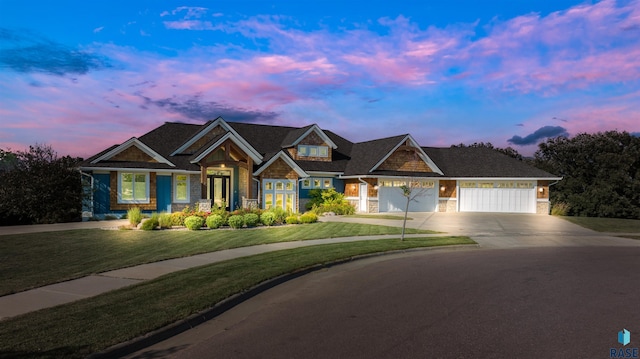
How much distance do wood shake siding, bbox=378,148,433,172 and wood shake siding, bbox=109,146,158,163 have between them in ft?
57.1

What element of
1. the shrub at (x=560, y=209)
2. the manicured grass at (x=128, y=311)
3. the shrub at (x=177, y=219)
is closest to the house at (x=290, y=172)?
the shrub at (x=560, y=209)

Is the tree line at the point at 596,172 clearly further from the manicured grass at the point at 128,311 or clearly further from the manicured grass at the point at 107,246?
the manicured grass at the point at 128,311

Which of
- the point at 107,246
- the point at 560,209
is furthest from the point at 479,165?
the point at 107,246

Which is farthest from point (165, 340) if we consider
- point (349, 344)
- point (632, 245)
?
point (632, 245)

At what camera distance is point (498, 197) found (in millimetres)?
36312

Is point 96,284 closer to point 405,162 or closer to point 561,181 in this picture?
point 405,162

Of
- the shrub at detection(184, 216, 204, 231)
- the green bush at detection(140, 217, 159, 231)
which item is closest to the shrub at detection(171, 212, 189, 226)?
the shrub at detection(184, 216, 204, 231)

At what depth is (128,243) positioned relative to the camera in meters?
16.0

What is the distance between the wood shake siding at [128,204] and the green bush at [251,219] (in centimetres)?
782

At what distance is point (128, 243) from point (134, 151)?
1236cm

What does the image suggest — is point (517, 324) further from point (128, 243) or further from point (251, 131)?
point (251, 131)

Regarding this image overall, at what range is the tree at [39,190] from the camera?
78.9 feet

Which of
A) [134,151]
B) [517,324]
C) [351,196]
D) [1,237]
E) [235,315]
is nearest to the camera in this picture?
[517,324]

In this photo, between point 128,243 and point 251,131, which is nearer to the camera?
point 128,243
